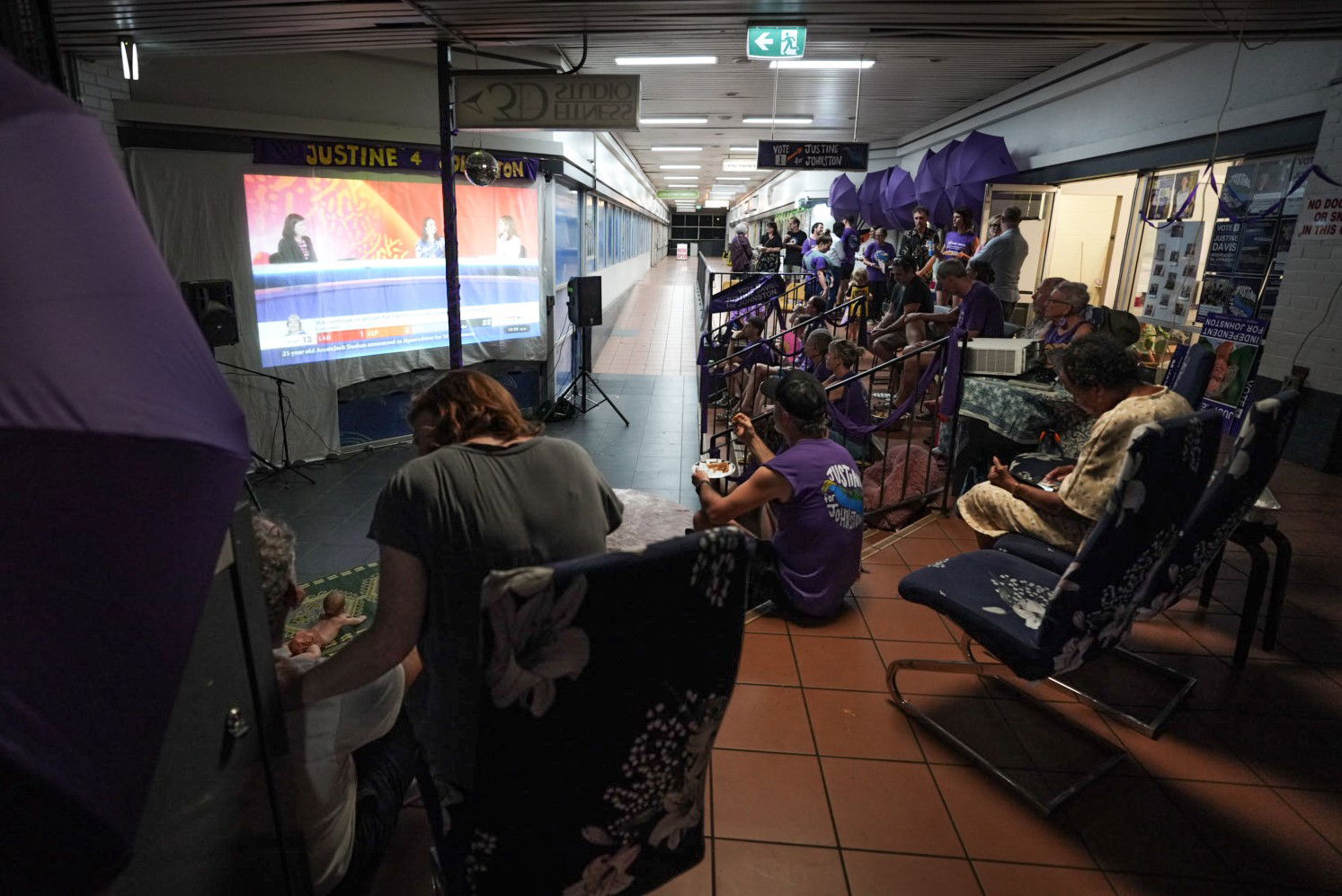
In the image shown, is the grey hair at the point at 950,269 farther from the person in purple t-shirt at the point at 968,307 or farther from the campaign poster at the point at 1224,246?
the campaign poster at the point at 1224,246

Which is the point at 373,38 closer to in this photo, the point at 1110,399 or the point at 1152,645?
the point at 1110,399

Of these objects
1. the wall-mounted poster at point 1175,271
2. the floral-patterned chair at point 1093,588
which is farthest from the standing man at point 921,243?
the floral-patterned chair at point 1093,588

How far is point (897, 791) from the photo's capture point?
2156 mm

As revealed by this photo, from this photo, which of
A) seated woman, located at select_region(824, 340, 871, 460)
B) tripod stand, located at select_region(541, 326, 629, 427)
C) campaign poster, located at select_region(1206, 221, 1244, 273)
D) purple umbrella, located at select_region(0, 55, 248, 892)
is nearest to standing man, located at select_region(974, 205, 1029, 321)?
campaign poster, located at select_region(1206, 221, 1244, 273)

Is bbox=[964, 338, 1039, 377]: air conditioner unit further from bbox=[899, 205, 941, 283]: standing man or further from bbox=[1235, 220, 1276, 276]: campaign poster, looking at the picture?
bbox=[899, 205, 941, 283]: standing man

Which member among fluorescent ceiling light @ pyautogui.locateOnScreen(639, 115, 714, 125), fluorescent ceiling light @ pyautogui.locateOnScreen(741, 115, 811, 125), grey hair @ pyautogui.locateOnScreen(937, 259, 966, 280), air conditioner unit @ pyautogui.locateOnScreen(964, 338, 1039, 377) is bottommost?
air conditioner unit @ pyautogui.locateOnScreen(964, 338, 1039, 377)

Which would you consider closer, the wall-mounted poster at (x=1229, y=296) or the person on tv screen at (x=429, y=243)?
the wall-mounted poster at (x=1229, y=296)

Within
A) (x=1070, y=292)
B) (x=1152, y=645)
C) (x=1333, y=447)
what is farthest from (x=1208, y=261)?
(x=1152, y=645)

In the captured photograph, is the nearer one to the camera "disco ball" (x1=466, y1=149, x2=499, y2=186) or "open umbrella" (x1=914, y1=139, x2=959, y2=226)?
"disco ball" (x1=466, y1=149, x2=499, y2=186)

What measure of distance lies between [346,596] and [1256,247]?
6908 millimetres

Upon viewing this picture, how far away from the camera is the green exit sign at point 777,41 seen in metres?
4.61

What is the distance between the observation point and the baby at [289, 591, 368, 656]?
1762mm

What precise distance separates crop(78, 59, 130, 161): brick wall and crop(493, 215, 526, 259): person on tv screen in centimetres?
304

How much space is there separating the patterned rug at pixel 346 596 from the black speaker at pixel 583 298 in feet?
12.8
